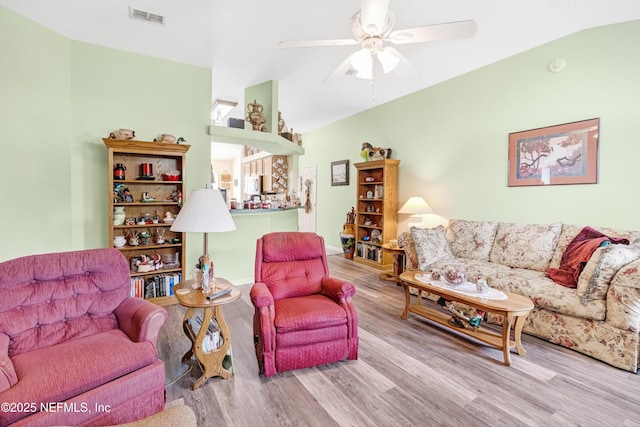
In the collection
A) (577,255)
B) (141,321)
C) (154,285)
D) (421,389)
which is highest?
(577,255)

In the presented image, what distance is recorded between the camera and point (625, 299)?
2.19m

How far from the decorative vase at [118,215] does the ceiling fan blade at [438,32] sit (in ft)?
10.5

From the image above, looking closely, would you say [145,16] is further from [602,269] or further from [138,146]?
[602,269]

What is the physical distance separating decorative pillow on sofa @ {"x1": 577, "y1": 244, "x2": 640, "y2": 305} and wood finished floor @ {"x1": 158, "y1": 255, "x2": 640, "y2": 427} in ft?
Answer: 1.73

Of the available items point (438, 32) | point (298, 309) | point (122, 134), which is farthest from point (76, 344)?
point (438, 32)

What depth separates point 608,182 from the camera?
2930 millimetres

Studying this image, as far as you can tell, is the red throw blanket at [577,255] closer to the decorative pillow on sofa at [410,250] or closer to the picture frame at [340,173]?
the decorative pillow on sofa at [410,250]

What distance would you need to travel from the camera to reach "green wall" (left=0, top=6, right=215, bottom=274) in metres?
2.75

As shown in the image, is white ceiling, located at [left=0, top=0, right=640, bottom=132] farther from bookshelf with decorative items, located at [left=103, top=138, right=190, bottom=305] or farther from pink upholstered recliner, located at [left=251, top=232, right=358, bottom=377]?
pink upholstered recliner, located at [left=251, top=232, right=358, bottom=377]

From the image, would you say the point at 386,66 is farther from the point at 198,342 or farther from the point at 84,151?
the point at 84,151

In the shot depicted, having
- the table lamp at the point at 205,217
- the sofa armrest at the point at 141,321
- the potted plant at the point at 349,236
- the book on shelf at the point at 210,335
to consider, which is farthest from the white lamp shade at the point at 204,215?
the potted plant at the point at 349,236

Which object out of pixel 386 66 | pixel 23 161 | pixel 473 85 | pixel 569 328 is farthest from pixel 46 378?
pixel 473 85

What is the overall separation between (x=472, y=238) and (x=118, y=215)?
13.8 ft

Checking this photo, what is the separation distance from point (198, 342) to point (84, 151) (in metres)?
2.69
